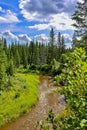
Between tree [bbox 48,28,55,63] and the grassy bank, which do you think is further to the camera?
tree [bbox 48,28,55,63]

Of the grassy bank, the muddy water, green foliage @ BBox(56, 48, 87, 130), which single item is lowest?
the muddy water

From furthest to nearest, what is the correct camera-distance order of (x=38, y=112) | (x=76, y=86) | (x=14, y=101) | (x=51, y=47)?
(x=51, y=47) → (x=14, y=101) → (x=38, y=112) → (x=76, y=86)

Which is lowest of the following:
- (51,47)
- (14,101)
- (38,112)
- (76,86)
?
(38,112)

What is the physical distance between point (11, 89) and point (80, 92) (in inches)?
1358

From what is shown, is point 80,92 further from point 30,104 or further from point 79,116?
point 30,104

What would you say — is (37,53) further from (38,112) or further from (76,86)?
(76,86)

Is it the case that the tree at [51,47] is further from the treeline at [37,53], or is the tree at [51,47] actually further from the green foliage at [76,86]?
the green foliage at [76,86]

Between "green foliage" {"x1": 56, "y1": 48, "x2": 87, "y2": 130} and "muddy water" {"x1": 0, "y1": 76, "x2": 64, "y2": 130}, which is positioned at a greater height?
"green foliage" {"x1": 56, "y1": 48, "x2": 87, "y2": 130}

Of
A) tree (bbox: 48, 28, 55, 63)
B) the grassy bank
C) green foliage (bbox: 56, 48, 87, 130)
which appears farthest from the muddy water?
tree (bbox: 48, 28, 55, 63)

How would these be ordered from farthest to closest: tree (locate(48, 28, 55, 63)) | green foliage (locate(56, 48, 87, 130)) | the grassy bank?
1. tree (locate(48, 28, 55, 63))
2. the grassy bank
3. green foliage (locate(56, 48, 87, 130))

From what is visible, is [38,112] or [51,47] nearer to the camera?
[38,112]

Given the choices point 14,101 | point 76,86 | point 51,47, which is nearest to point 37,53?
point 51,47

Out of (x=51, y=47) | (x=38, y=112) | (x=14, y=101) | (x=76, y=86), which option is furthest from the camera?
(x=51, y=47)

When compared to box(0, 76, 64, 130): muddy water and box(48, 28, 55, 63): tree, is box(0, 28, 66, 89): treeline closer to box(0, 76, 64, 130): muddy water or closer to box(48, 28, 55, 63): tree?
box(48, 28, 55, 63): tree
